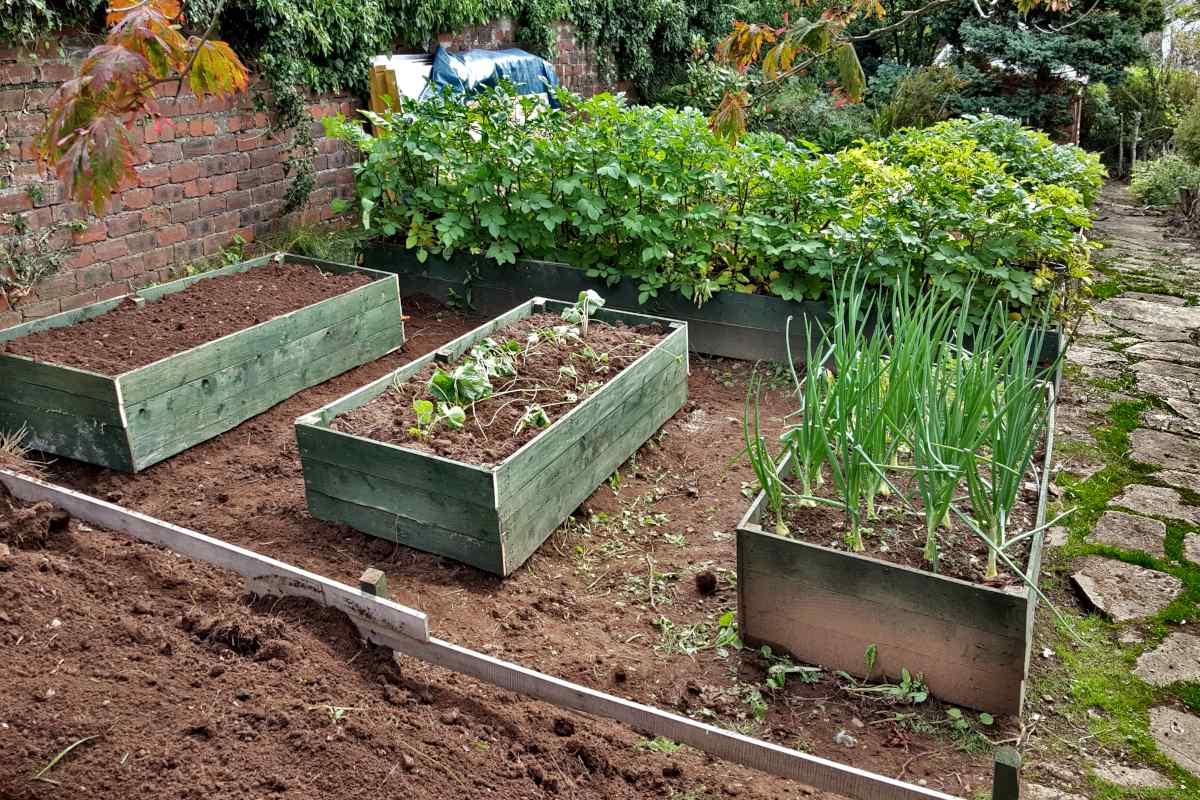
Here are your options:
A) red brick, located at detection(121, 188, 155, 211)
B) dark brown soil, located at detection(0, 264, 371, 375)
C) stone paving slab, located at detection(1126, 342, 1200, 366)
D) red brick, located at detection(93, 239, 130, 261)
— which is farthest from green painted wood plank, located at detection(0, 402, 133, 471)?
stone paving slab, located at detection(1126, 342, 1200, 366)

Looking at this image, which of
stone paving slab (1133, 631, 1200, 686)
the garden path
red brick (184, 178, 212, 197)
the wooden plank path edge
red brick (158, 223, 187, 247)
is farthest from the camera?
red brick (184, 178, 212, 197)

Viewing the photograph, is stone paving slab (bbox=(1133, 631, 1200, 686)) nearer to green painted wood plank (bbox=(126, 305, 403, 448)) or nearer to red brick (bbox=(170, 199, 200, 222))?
green painted wood plank (bbox=(126, 305, 403, 448))

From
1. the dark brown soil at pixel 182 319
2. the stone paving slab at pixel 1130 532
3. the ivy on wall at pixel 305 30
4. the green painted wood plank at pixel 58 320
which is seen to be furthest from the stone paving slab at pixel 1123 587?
the ivy on wall at pixel 305 30

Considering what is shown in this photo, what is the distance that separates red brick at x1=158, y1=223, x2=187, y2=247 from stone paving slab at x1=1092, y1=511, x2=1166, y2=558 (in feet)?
16.8

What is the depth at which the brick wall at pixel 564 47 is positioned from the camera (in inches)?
331

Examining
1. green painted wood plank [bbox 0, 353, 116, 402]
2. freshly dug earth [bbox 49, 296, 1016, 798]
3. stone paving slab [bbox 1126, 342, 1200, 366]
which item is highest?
green painted wood plank [bbox 0, 353, 116, 402]

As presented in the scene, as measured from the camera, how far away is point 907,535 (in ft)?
9.16

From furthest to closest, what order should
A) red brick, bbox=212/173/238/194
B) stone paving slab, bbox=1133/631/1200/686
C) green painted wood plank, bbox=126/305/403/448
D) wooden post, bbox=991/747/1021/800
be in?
red brick, bbox=212/173/238/194 → green painted wood plank, bbox=126/305/403/448 → stone paving slab, bbox=1133/631/1200/686 → wooden post, bbox=991/747/1021/800

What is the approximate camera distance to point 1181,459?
13.4 ft

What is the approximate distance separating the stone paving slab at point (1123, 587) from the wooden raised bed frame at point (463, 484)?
183cm

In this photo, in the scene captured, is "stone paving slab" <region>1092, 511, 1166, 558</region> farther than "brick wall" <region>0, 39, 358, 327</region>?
No

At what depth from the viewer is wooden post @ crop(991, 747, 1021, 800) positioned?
5.62 ft

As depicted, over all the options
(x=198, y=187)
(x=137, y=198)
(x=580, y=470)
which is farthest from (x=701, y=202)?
(x=137, y=198)

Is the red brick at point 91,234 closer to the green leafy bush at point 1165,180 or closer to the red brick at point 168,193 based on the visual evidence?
the red brick at point 168,193
